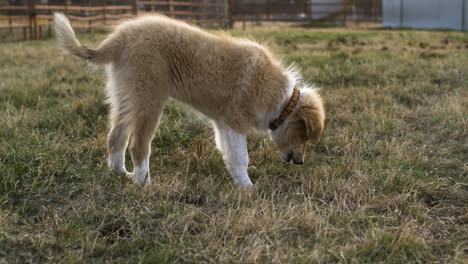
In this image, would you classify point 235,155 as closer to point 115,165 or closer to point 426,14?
point 115,165

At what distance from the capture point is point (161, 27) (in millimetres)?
4070

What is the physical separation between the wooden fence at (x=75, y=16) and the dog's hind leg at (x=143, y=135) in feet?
26.6

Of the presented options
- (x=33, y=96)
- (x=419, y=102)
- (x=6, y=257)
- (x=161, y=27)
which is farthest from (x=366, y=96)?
(x=6, y=257)

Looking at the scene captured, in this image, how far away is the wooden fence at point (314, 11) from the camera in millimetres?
25547

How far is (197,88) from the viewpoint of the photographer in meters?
4.16

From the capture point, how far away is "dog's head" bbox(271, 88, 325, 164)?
173 inches

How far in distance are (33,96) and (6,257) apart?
13.6 ft

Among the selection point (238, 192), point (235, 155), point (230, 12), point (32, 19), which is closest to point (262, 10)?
point (230, 12)

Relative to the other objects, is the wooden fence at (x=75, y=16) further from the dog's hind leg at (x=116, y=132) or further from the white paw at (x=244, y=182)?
the white paw at (x=244, y=182)

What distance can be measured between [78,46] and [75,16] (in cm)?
1519

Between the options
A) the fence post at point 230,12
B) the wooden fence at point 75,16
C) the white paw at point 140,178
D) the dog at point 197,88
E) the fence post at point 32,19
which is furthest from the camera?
the fence post at point 230,12

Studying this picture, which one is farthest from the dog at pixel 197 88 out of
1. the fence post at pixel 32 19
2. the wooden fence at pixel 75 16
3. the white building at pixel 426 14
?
the white building at pixel 426 14

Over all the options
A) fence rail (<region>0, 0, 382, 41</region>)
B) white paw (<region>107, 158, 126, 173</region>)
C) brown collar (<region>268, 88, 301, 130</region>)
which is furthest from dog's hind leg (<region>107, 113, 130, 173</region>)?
fence rail (<region>0, 0, 382, 41</region>)

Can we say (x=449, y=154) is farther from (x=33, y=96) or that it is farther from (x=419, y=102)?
(x=33, y=96)
